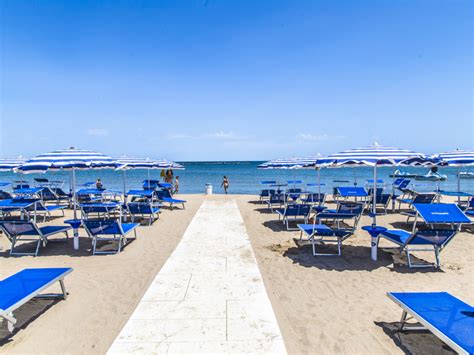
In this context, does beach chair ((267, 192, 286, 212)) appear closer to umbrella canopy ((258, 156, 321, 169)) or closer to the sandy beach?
umbrella canopy ((258, 156, 321, 169))

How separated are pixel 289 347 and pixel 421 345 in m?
1.39

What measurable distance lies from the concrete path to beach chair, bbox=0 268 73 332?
3.77ft

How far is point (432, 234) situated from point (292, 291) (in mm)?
2829

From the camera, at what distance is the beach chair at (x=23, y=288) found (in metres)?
3.37

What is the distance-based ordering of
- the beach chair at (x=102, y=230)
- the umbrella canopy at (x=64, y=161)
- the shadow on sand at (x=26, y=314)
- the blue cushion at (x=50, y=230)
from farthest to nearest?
the blue cushion at (x=50, y=230) < the beach chair at (x=102, y=230) < the umbrella canopy at (x=64, y=161) < the shadow on sand at (x=26, y=314)

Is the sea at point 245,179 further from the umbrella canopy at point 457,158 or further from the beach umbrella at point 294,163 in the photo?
the umbrella canopy at point 457,158

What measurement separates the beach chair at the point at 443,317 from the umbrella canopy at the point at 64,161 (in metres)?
5.93

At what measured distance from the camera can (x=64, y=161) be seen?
248 inches

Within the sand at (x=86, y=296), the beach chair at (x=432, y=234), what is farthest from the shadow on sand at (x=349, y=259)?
the sand at (x=86, y=296)

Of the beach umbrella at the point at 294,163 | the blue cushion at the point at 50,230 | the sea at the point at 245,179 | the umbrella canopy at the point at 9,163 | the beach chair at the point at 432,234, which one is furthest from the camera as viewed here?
the sea at the point at 245,179

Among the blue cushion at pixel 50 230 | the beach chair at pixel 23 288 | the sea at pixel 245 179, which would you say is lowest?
the sea at pixel 245 179

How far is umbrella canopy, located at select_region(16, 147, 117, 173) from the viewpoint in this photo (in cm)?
623

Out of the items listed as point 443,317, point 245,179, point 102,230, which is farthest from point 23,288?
point 245,179

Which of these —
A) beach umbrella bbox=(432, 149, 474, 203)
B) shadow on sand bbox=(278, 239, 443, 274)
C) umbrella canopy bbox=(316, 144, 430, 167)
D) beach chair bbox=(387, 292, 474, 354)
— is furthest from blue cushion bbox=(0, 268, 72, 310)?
beach umbrella bbox=(432, 149, 474, 203)
